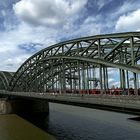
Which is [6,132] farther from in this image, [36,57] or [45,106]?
[45,106]

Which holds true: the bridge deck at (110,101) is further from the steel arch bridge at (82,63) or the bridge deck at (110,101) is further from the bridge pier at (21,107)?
the bridge pier at (21,107)

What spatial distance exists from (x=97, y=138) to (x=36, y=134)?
39.4 ft

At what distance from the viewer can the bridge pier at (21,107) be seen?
87812 millimetres

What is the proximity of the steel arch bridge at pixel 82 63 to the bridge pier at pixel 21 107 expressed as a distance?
4.84m

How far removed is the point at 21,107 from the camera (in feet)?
299

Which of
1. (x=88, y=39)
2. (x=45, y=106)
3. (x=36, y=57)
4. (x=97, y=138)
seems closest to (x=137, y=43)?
(x=88, y=39)

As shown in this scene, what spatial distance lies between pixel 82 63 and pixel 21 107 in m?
43.0

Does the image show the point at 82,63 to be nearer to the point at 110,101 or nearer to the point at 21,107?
the point at 110,101

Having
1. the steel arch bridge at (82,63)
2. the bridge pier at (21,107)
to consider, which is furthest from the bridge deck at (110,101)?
the bridge pier at (21,107)

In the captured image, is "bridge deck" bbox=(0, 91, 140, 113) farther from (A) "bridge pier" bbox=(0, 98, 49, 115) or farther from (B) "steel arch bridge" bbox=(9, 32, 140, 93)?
(A) "bridge pier" bbox=(0, 98, 49, 115)

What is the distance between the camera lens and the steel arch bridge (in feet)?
130

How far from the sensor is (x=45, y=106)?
9212cm

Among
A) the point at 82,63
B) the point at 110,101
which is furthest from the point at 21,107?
the point at 110,101

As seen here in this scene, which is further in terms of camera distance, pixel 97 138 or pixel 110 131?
pixel 110 131
